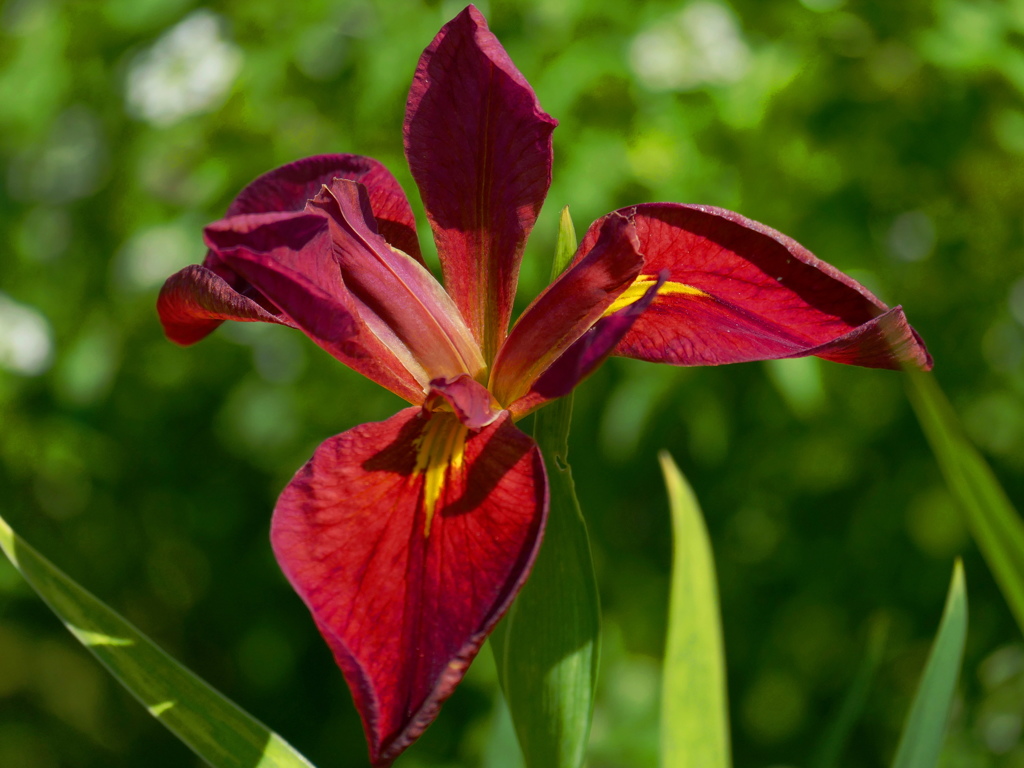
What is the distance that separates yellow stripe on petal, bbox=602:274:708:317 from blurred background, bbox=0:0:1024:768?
55 centimetres

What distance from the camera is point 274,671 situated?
1.67 metres

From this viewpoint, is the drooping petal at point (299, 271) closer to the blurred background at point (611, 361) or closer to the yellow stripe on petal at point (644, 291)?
the yellow stripe on petal at point (644, 291)

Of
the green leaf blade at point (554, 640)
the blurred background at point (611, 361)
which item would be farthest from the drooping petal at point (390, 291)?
the blurred background at point (611, 361)

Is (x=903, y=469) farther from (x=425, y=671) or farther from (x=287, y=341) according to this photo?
(x=425, y=671)

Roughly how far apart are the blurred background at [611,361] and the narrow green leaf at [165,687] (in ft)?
2.45

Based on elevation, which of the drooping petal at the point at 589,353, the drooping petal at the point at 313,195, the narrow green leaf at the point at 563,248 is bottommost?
the drooping petal at the point at 589,353

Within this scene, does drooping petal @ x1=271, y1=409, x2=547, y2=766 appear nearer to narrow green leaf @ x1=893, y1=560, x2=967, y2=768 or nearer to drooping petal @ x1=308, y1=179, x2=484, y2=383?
drooping petal @ x1=308, y1=179, x2=484, y2=383

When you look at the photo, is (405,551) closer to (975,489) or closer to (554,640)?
(554,640)

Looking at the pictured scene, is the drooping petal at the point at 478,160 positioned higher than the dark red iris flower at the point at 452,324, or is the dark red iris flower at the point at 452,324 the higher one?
the drooping petal at the point at 478,160

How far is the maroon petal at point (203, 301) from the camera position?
536 millimetres

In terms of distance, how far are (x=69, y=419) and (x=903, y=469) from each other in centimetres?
131

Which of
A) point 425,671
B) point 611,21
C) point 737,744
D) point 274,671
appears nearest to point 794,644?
point 737,744

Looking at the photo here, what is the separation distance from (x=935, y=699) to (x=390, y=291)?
17.8 inches

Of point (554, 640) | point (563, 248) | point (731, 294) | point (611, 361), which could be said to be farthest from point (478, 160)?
point (611, 361)
